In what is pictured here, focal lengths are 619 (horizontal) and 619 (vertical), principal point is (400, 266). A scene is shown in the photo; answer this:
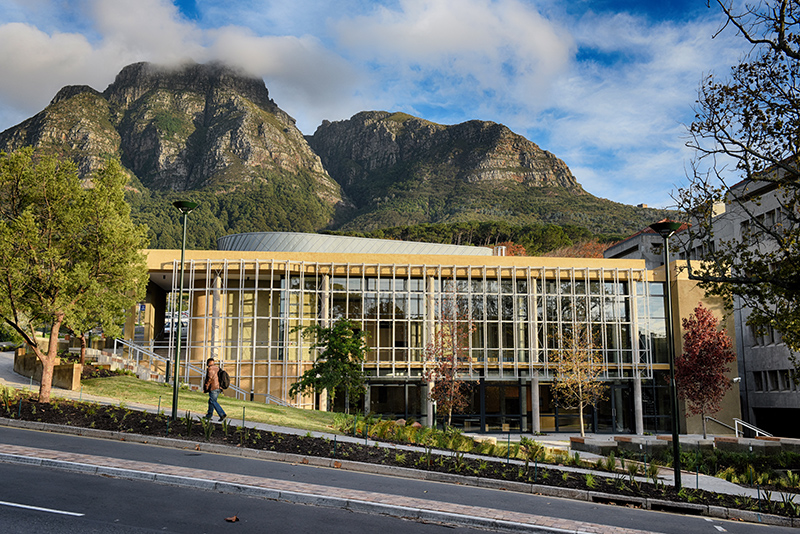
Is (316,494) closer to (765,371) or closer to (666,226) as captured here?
(666,226)

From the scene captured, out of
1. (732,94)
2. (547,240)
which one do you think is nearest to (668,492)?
(732,94)

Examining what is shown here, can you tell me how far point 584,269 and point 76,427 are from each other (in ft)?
87.9

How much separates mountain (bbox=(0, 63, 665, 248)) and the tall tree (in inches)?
2376

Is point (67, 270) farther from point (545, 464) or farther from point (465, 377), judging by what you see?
point (465, 377)

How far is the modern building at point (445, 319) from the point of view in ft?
105

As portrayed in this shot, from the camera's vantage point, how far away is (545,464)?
14.8 meters

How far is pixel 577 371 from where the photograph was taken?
98.7 ft

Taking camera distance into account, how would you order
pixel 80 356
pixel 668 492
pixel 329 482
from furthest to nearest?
pixel 80 356 → pixel 668 492 → pixel 329 482

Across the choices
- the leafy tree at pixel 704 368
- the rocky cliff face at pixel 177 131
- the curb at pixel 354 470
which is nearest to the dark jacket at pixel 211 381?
the curb at pixel 354 470

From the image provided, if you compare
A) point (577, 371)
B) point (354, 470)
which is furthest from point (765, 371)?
point (354, 470)

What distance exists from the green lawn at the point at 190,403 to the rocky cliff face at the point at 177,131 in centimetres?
8884

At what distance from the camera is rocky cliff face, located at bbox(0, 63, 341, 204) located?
115 meters

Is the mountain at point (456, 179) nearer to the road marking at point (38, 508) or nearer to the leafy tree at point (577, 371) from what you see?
the leafy tree at point (577, 371)

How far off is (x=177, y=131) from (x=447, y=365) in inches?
4726
